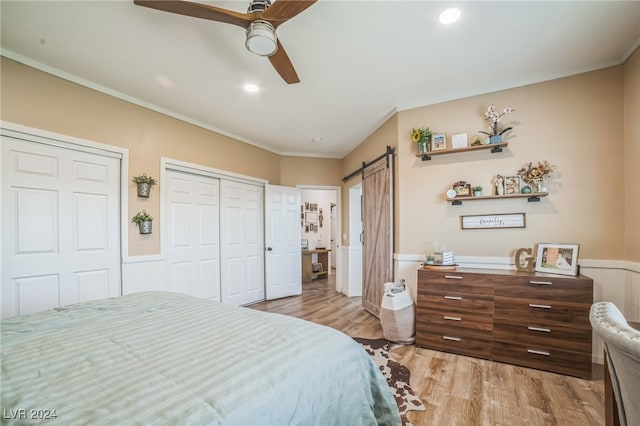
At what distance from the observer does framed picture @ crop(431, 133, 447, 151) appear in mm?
2795

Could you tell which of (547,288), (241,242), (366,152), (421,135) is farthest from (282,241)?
(547,288)

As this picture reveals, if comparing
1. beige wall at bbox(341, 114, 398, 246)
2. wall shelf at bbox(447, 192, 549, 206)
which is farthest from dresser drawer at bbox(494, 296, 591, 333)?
beige wall at bbox(341, 114, 398, 246)

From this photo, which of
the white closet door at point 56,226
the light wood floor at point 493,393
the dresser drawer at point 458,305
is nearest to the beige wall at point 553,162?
the dresser drawer at point 458,305

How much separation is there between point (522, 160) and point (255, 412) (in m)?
3.00

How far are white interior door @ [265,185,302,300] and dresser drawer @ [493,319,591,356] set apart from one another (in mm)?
3164

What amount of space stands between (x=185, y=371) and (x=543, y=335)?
8.68 feet

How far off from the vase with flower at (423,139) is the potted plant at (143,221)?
10.1 feet

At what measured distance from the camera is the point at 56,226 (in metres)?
2.33

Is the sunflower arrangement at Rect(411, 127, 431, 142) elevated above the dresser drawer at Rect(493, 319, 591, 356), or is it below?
above

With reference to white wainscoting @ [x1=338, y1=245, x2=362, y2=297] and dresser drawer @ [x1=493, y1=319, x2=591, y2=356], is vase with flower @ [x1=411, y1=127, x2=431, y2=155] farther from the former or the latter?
white wainscoting @ [x1=338, y1=245, x2=362, y2=297]

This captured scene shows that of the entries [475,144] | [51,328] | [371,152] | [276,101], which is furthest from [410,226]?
[51,328]

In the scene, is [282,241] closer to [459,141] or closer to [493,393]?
[459,141]

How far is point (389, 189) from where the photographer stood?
10.6 feet

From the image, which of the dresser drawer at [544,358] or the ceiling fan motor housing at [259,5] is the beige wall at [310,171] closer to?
the ceiling fan motor housing at [259,5]
